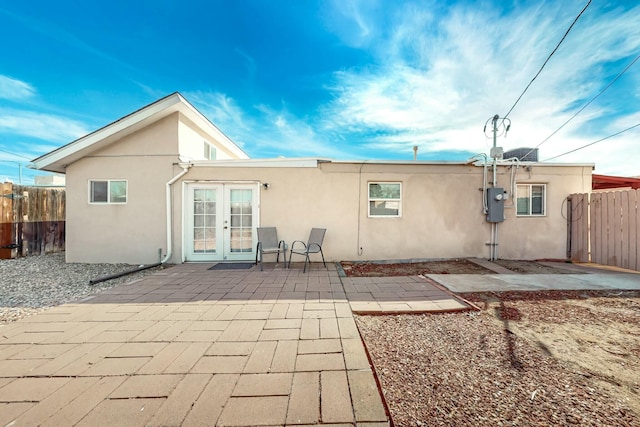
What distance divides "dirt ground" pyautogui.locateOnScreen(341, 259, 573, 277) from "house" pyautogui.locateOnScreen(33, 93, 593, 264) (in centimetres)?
44

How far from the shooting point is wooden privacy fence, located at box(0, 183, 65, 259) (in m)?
6.99

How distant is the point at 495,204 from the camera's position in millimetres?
6688

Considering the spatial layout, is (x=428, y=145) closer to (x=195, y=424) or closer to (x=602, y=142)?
(x=602, y=142)

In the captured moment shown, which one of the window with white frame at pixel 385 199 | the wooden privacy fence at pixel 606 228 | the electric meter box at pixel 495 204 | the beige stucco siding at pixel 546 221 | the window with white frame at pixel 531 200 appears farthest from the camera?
the window with white frame at pixel 531 200

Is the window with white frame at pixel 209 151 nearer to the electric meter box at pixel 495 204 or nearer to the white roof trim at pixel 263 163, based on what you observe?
the white roof trim at pixel 263 163

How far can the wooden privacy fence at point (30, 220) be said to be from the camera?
699cm

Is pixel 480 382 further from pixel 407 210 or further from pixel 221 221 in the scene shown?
pixel 221 221

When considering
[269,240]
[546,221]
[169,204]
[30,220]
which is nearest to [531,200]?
[546,221]

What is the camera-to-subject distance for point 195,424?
1.45 m

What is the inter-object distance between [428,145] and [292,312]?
8797 millimetres

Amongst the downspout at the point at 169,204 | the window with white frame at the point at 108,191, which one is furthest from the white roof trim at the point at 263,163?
the window with white frame at the point at 108,191

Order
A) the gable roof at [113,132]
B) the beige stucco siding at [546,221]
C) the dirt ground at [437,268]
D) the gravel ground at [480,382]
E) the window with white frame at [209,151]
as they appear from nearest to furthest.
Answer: the gravel ground at [480,382]
the dirt ground at [437,268]
the gable roof at [113,132]
the beige stucco siding at [546,221]
the window with white frame at [209,151]

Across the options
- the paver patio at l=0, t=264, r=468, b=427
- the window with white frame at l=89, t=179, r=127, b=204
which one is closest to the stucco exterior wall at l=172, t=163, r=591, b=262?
the window with white frame at l=89, t=179, r=127, b=204

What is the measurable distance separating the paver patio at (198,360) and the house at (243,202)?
106 inches
